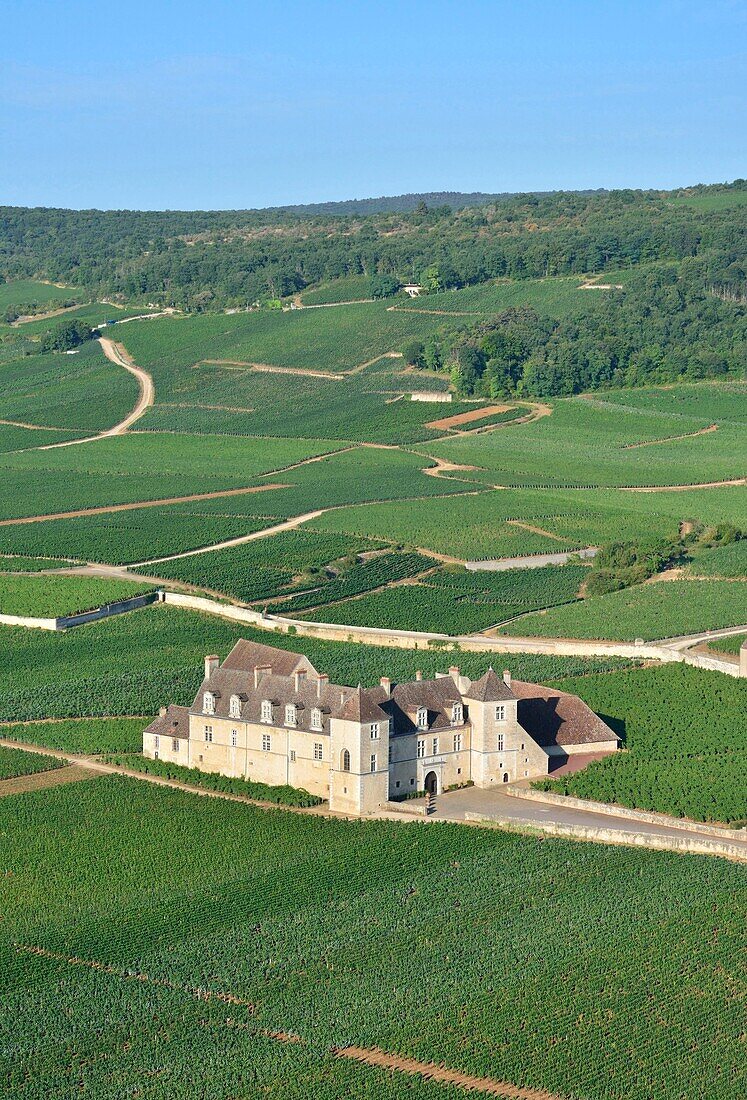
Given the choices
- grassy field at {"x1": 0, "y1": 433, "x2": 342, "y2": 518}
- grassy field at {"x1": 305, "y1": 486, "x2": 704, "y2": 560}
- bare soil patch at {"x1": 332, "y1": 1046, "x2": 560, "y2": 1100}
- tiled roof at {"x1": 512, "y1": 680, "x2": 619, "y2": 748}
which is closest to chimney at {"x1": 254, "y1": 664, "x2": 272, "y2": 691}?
tiled roof at {"x1": 512, "y1": 680, "x2": 619, "y2": 748}

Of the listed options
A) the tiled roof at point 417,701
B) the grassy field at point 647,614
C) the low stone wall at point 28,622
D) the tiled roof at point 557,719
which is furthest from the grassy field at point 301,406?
the tiled roof at point 417,701

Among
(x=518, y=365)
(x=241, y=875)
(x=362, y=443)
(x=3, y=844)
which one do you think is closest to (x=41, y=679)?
(x=3, y=844)

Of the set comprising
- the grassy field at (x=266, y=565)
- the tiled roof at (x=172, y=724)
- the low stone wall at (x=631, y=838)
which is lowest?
the grassy field at (x=266, y=565)

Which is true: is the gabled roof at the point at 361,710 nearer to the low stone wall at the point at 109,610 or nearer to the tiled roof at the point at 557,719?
the tiled roof at the point at 557,719

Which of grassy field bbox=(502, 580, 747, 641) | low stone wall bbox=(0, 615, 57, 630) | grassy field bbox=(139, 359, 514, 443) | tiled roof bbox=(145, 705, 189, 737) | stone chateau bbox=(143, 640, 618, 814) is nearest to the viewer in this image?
stone chateau bbox=(143, 640, 618, 814)

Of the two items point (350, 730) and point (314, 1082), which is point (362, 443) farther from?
point (314, 1082)

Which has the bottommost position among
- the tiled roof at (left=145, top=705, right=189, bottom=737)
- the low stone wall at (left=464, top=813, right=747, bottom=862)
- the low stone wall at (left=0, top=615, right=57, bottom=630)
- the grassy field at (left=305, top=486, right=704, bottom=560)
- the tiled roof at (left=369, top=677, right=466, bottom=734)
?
the low stone wall at (left=0, top=615, right=57, bottom=630)

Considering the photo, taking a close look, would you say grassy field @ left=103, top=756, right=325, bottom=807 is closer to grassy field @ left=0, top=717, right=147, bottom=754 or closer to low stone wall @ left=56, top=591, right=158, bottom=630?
grassy field @ left=0, top=717, right=147, bottom=754
